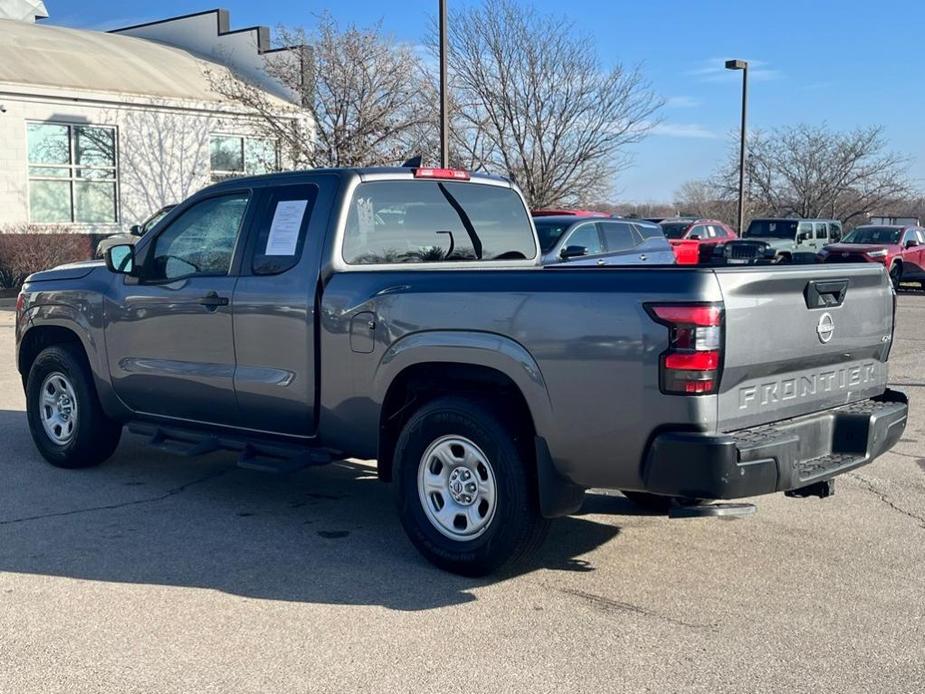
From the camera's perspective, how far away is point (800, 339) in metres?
4.81

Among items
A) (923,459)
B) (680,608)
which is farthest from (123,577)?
(923,459)

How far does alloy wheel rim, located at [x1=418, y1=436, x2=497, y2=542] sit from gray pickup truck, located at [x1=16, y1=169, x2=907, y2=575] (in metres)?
0.01

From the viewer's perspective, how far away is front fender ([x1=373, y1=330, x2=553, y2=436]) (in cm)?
480

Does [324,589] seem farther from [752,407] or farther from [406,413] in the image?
[752,407]

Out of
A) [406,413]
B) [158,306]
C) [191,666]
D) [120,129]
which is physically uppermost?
[120,129]

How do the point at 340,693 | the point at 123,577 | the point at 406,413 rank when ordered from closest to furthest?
the point at 340,693, the point at 123,577, the point at 406,413

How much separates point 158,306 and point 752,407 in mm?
3728

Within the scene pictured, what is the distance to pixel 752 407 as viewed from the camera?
462 centimetres

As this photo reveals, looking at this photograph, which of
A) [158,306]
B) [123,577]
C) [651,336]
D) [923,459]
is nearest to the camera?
[651,336]

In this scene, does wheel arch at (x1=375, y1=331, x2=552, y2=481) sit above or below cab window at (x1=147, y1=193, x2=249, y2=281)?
below

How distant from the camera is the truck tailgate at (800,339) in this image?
14.7 feet

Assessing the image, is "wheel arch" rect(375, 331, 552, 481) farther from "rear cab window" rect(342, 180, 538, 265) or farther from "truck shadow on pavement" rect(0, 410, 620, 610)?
"rear cab window" rect(342, 180, 538, 265)

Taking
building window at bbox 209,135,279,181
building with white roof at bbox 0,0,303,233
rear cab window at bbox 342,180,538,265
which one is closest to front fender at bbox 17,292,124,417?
rear cab window at bbox 342,180,538,265

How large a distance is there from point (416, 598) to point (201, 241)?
2.81m
